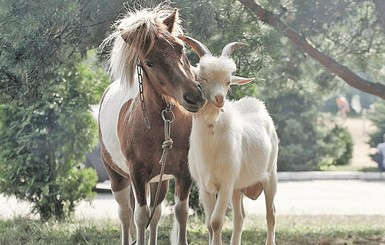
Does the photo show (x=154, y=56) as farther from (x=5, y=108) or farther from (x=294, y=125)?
(x=294, y=125)

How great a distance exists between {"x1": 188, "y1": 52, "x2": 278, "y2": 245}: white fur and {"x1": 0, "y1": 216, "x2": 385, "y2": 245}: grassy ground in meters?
2.41

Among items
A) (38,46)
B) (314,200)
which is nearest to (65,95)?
(38,46)

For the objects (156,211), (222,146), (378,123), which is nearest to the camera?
(222,146)

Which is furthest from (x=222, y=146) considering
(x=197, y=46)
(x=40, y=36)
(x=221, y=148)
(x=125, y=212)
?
(x=40, y=36)

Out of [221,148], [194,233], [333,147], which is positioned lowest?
[333,147]

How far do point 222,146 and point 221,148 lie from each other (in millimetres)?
15

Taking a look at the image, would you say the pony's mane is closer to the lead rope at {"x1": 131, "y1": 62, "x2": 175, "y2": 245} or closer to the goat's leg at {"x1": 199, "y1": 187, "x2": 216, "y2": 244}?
the lead rope at {"x1": 131, "y1": 62, "x2": 175, "y2": 245}

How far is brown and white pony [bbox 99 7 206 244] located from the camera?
578cm

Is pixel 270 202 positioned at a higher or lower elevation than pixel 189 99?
lower

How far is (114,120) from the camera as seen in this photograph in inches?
277

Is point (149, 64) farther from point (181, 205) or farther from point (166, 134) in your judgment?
point (181, 205)

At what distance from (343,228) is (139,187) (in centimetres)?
500

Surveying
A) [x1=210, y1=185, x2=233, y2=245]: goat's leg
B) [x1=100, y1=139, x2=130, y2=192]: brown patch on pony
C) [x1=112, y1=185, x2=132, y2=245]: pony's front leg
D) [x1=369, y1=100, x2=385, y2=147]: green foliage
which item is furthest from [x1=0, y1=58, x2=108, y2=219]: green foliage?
[x1=369, y1=100, x2=385, y2=147]: green foliage

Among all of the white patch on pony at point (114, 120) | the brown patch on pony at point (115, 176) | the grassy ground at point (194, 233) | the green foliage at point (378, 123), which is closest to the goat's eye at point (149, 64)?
the white patch on pony at point (114, 120)
